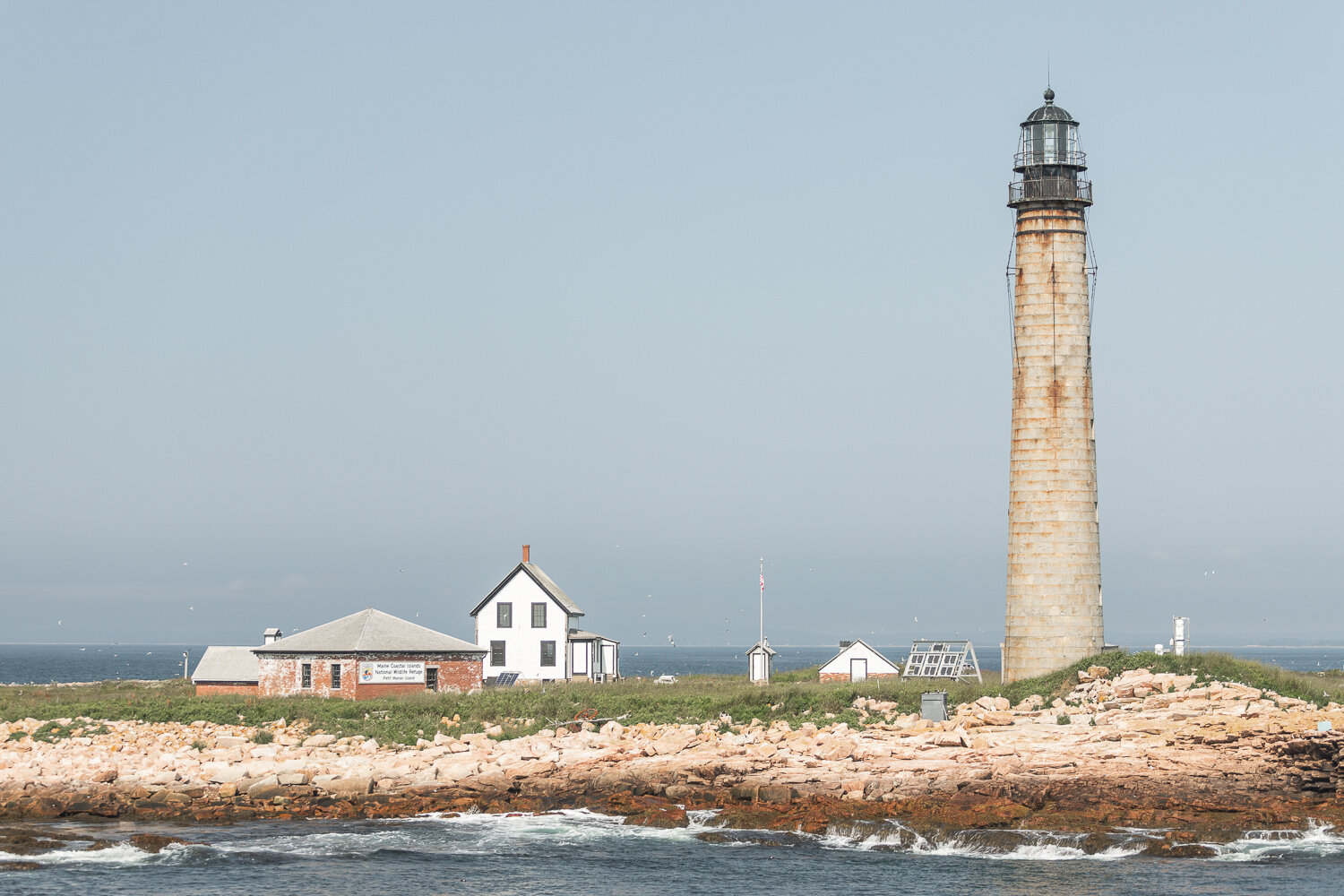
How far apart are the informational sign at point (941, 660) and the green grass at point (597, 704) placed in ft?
14.8

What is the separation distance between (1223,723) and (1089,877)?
8.92 m

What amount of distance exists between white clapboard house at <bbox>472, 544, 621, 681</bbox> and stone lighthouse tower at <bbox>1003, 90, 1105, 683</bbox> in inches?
1034

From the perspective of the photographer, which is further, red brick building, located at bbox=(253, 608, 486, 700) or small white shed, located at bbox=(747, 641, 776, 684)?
small white shed, located at bbox=(747, 641, 776, 684)

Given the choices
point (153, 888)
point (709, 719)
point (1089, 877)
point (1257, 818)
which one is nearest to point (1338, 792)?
point (1257, 818)

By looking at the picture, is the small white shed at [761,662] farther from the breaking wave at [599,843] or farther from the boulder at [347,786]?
the breaking wave at [599,843]

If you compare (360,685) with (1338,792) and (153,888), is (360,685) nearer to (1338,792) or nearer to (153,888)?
(153,888)

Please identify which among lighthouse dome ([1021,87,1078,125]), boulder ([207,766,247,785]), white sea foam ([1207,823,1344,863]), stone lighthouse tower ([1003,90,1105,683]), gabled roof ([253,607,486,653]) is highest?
lighthouse dome ([1021,87,1078,125])

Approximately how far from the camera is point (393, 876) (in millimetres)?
25578

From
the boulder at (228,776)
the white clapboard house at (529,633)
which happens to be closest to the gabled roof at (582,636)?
the white clapboard house at (529,633)

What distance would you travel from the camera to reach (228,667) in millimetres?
55344

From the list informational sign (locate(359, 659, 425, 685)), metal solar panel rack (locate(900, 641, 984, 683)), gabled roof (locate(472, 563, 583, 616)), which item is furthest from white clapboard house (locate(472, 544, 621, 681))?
metal solar panel rack (locate(900, 641, 984, 683))

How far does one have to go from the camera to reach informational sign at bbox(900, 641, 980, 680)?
1992 inches

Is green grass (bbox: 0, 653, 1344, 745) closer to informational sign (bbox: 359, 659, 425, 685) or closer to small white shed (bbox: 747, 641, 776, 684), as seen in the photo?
informational sign (bbox: 359, 659, 425, 685)

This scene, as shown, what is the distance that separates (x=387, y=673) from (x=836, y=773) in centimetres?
2172
